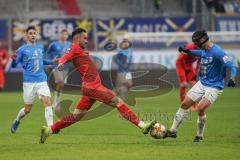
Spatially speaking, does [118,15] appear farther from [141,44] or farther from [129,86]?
[129,86]

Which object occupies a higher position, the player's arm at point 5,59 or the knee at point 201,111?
the knee at point 201,111

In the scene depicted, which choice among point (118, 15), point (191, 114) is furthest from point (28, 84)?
point (118, 15)

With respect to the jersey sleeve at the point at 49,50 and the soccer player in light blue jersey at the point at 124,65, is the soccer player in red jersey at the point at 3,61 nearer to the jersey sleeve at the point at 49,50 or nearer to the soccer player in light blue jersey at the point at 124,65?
the soccer player in light blue jersey at the point at 124,65

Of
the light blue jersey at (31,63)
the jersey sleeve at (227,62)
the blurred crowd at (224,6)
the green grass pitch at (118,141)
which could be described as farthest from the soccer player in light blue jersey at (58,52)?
the blurred crowd at (224,6)

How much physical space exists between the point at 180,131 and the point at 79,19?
20.8 metres

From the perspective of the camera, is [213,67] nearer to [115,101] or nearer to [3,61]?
[115,101]

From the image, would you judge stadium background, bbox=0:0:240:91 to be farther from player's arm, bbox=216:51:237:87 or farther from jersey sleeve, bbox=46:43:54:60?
player's arm, bbox=216:51:237:87

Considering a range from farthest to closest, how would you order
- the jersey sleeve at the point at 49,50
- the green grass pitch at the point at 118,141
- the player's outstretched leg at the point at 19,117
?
1. the jersey sleeve at the point at 49,50
2. the player's outstretched leg at the point at 19,117
3. the green grass pitch at the point at 118,141

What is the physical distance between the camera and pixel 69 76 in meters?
27.8

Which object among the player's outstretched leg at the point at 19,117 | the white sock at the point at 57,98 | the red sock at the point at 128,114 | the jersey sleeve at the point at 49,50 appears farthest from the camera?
the jersey sleeve at the point at 49,50

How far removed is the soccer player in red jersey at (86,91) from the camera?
1455 centimetres

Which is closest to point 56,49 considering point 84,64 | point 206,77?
point 84,64

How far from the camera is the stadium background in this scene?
35.1 m

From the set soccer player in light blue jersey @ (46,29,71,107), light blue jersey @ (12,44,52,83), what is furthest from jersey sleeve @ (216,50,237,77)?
soccer player in light blue jersey @ (46,29,71,107)
